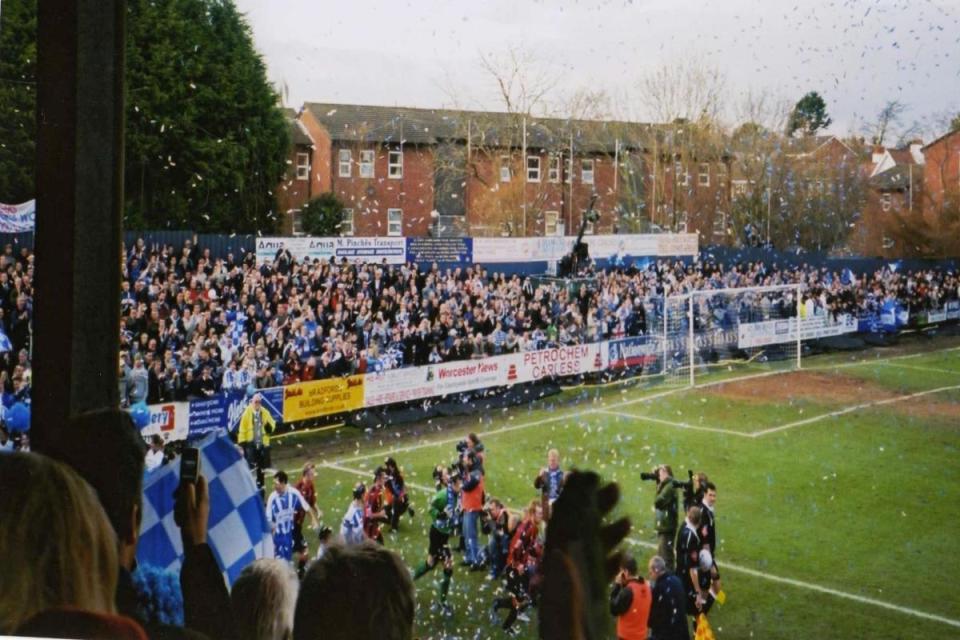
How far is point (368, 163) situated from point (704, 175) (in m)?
1.48

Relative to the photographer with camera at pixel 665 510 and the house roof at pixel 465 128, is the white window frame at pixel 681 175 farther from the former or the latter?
the photographer with camera at pixel 665 510

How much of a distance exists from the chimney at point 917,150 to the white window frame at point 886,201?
163mm

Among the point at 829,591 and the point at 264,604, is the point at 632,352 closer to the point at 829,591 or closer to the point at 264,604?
the point at 829,591

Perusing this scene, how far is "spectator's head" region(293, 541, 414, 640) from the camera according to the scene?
123cm

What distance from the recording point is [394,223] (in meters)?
4.70

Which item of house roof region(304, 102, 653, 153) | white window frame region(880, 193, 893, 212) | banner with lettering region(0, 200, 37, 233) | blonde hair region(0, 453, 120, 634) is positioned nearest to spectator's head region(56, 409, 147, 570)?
blonde hair region(0, 453, 120, 634)

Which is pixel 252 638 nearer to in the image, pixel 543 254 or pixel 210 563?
pixel 210 563

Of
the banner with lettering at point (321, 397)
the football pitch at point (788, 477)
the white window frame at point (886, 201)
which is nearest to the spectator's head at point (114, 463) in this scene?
the football pitch at point (788, 477)

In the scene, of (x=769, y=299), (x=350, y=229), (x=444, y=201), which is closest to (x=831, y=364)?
(x=769, y=299)

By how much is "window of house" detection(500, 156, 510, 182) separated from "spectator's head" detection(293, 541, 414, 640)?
10.3ft

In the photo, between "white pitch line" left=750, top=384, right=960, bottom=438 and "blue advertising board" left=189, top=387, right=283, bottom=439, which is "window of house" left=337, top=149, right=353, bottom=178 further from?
"white pitch line" left=750, top=384, right=960, bottom=438

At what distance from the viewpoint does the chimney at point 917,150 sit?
149 inches

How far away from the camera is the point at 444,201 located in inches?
171

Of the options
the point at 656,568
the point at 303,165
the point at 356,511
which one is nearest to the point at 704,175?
the point at 656,568
